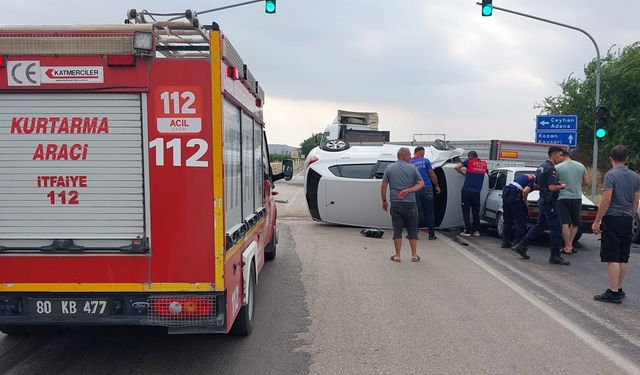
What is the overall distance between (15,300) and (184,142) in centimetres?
166

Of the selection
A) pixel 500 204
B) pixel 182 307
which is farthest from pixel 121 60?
pixel 500 204

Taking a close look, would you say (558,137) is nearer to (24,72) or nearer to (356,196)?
(356,196)

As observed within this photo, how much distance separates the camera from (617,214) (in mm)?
6879

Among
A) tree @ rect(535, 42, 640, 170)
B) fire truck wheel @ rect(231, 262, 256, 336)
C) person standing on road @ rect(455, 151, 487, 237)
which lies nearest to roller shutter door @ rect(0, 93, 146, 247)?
fire truck wheel @ rect(231, 262, 256, 336)

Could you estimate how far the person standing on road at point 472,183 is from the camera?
1205cm

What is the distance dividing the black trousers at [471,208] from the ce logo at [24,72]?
9595mm

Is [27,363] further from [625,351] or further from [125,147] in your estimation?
[625,351]

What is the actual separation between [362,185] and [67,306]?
9001 mm

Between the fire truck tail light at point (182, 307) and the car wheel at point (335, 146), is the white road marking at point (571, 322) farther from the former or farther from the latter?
the car wheel at point (335, 146)

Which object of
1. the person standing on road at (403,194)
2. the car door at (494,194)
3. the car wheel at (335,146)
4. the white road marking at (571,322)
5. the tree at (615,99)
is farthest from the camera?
the tree at (615,99)

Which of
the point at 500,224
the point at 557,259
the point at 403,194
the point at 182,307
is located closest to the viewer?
the point at 182,307

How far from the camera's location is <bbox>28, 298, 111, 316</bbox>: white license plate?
4.15 m

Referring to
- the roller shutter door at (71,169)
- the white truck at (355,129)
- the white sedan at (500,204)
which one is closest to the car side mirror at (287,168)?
the roller shutter door at (71,169)

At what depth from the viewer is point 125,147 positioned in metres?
4.16
